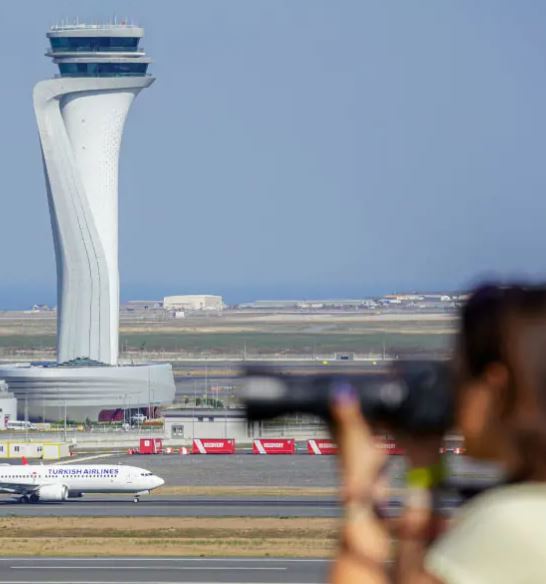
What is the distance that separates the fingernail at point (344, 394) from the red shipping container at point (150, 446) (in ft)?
316

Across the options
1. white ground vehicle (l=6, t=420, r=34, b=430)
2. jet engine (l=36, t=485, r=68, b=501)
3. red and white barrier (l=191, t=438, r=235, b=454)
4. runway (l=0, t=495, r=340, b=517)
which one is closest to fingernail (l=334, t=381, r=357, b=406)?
runway (l=0, t=495, r=340, b=517)

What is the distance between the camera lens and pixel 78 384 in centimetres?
12381

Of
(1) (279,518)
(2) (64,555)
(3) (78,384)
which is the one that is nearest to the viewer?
(2) (64,555)

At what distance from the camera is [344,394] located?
337 centimetres

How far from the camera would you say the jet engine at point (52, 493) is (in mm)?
73000

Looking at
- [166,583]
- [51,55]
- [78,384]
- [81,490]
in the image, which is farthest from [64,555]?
[51,55]

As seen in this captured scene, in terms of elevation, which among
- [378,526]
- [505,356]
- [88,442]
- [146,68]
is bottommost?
[88,442]

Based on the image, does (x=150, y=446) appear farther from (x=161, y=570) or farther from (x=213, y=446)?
(x=161, y=570)

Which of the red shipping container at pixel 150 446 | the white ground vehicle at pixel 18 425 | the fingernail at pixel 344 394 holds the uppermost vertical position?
the fingernail at pixel 344 394

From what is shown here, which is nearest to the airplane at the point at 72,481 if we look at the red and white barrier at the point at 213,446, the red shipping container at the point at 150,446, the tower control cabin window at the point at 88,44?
the red and white barrier at the point at 213,446

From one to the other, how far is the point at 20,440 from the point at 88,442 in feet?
15.3

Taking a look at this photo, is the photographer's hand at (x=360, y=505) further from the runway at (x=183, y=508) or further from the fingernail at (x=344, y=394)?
the runway at (x=183, y=508)

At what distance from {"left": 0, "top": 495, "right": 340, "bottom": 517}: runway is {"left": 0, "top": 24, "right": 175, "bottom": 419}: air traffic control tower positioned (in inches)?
2001

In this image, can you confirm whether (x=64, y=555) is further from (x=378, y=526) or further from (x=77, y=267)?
(x=77, y=267)
